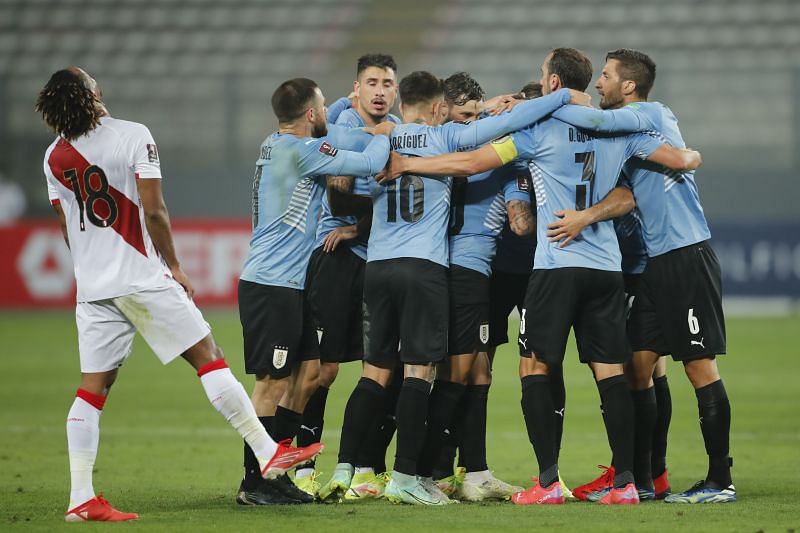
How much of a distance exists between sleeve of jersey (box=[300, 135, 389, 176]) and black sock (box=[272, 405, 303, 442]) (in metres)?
1.44

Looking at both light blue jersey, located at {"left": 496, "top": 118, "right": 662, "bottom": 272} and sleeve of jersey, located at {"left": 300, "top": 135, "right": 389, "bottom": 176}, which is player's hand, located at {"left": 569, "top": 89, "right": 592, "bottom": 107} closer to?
light blue jersey, located at {"left": 496, "top": 118, "right": 662, "bottom": 272}

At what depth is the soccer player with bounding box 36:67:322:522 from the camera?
19.9ft

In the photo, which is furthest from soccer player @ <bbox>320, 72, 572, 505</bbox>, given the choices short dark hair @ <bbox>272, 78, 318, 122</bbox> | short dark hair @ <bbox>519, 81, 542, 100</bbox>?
short dark hair @ <bbox>519, 81, 542, 100</bbox>

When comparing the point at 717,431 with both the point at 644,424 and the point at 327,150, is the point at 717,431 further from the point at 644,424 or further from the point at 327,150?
the point at 327,150

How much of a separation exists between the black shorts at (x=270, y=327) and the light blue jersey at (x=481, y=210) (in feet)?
3.25

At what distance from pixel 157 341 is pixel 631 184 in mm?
2845

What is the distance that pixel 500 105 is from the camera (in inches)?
286

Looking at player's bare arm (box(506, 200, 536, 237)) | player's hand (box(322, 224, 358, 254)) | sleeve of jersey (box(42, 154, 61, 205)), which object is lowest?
player's hand (box(322, 224, 358, 254))

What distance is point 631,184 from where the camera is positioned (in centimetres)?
694

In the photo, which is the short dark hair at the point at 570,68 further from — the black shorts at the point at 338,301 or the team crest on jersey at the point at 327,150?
the black shorts at the point at 338,301

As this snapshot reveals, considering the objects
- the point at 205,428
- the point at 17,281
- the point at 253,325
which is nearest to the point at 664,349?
the point at 253,325

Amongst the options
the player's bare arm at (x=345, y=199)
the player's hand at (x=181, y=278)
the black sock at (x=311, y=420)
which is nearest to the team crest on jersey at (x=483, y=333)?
the player's bare arm at (x=345, y=199)

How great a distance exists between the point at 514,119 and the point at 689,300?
1.45 meters

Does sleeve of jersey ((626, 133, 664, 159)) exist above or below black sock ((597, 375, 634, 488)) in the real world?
above
